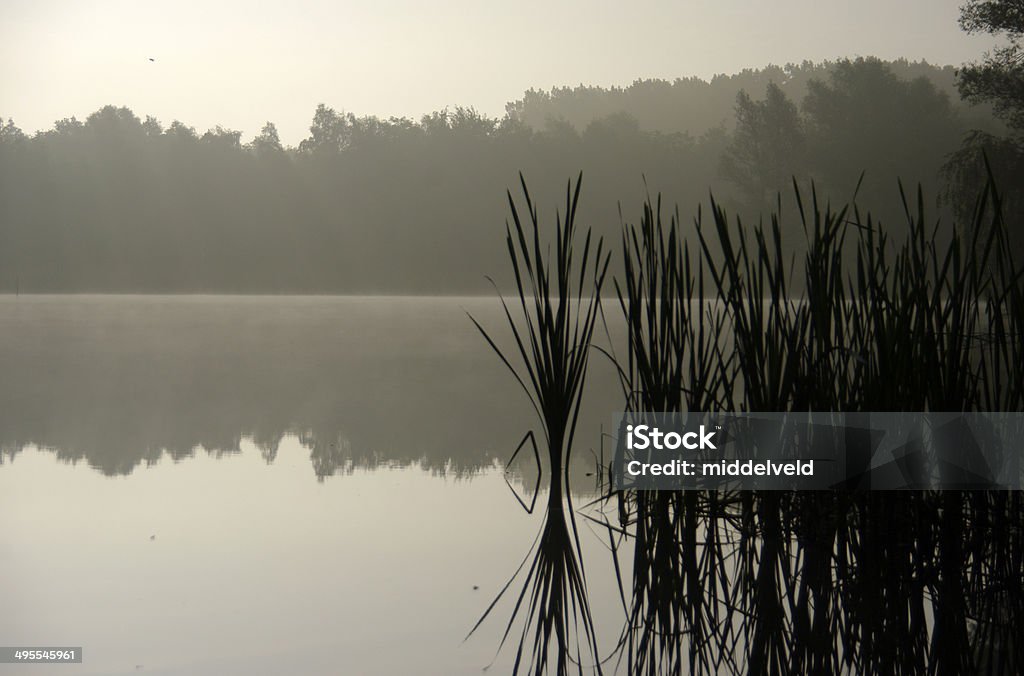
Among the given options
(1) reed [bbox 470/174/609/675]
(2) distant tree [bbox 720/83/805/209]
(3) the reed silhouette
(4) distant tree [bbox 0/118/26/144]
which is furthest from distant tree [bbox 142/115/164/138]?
(3) the reed silhouette

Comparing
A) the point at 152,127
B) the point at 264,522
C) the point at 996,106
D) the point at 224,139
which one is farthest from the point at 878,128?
the point at 264,522

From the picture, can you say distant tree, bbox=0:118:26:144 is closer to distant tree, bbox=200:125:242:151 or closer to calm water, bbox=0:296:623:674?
distant tree, bbox=200:125:242:151

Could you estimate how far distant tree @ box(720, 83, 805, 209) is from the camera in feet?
55.0

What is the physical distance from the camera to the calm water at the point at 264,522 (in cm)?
129

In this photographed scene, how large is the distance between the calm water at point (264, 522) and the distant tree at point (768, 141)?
12984 millimetres

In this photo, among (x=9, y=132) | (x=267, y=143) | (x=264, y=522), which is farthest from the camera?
(x=267, y=143)

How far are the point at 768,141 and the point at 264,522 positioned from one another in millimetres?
16041

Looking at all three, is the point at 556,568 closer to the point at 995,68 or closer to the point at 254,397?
the point at 254,397

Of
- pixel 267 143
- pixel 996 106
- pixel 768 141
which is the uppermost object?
pixel 267 143

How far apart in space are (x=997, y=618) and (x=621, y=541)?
23.6 inches

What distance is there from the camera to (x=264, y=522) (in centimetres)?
194

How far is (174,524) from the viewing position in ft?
6.26

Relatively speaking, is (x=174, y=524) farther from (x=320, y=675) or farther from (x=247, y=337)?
(x=247, y=337)

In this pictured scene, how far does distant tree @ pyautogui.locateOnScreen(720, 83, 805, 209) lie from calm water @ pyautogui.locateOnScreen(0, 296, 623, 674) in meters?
13.0
